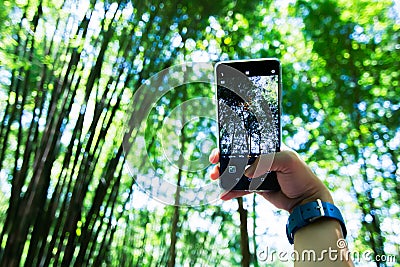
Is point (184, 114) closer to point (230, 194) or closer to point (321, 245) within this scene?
point (230, 194)

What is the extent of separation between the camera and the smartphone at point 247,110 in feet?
2.41

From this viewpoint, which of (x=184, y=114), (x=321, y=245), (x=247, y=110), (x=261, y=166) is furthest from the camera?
(x=184, y=114)

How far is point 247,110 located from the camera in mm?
770

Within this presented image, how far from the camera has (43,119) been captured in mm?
1440

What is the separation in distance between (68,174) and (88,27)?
534 millimetres

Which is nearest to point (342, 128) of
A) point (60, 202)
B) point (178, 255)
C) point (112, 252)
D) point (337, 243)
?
point (178, 255)

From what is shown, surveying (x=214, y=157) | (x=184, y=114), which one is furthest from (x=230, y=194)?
(x=184, y=114)

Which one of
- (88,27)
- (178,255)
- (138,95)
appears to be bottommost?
(178,255)

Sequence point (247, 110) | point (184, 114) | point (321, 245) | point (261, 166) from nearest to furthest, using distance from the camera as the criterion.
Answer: point (321, 245), point (261, 166), point (247, 110), point (184, 114)

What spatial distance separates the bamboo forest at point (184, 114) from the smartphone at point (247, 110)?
1.93 feet

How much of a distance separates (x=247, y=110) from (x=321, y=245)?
1.02 ft

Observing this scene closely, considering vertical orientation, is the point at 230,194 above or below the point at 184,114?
below

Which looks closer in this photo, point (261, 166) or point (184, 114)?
point (261, 166)

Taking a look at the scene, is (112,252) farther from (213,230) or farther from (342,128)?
(342,128)
